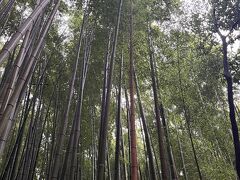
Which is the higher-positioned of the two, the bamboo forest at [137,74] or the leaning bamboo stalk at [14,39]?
the bamboo forest at [137,74]

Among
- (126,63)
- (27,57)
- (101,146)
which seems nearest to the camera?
(27,57)

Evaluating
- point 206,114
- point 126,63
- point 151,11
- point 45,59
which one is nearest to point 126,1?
point 151,11

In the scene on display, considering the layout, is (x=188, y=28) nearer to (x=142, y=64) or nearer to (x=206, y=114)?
(x=142, y=64)

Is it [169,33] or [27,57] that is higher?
[169,33]

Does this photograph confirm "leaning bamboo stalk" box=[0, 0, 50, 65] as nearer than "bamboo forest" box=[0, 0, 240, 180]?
Yes

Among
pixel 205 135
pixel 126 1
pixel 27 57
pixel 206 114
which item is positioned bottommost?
pixel 27 57

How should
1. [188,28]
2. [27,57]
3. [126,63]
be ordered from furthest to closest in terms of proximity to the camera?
[188,28], [126,63], [27,57]

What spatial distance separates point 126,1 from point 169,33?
6.13ft

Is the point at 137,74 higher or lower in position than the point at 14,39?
higher

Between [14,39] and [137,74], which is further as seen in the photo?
[137,74]

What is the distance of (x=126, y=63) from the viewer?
6043mm

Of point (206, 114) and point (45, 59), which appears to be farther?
point (206, 114)

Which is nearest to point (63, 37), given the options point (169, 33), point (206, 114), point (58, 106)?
point (58, 106)

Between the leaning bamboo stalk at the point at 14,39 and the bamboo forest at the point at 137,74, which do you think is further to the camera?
the bamboo forest at the point at 137,74
